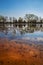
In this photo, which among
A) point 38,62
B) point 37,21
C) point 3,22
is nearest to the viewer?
point 38,62

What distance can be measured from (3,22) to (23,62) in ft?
56.8

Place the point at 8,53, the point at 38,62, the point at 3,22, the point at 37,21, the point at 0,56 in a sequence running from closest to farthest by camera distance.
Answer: the point at 38,62
the point at 0,56
the point at 8,53
the point at 3,22
the point at 37,21

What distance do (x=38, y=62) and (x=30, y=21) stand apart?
18.6m

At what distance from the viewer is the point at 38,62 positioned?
245 centimetres

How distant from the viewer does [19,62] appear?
2473mm

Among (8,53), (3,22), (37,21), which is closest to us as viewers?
(8,53)

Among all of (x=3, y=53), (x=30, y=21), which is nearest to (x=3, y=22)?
(x=30, y=21)

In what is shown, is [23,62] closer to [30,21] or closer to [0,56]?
[0,56]

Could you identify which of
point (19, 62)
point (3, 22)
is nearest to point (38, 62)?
point (19, 62)

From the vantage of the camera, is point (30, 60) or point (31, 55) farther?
point (31, 55)

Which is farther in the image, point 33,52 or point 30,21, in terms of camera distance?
point 30,21

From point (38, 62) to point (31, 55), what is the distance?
0.46m

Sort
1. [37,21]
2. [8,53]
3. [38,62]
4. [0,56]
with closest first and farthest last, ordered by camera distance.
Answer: [38,62] → [0,56] → [8,53] → [37,21]

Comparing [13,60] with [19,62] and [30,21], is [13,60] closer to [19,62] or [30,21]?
[19,62]
